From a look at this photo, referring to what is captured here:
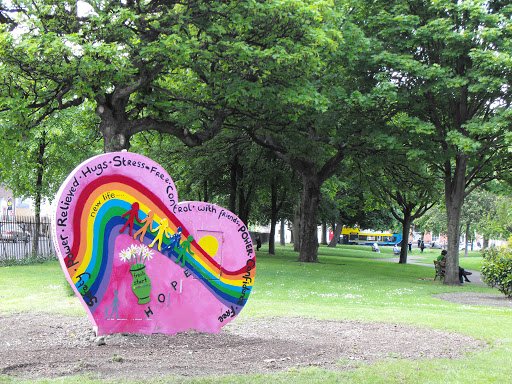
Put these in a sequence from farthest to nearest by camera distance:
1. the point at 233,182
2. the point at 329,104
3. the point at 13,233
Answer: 1. the point at 233,182
2. the point at 13,233
3. the point at 329,104

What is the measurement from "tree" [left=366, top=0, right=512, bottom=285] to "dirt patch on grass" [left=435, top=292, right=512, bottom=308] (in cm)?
378

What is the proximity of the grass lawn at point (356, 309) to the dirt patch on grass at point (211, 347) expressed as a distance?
0.43 metres

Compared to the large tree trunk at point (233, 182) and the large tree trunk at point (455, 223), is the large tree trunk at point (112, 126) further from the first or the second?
the large tree trunk at point (233, 182)

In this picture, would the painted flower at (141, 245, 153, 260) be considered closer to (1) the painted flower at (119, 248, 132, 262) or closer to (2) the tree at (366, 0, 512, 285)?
(1) the painted flower at (119, 248, 132, 262)

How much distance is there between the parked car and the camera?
26.9m

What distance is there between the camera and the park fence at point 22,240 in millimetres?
26797

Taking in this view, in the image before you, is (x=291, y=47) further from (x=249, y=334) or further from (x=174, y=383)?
(x=174, y=383)

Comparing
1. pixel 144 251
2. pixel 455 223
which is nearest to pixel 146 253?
pixel 144 251

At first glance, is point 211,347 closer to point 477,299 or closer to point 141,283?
point 141,283

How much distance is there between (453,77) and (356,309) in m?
11.1

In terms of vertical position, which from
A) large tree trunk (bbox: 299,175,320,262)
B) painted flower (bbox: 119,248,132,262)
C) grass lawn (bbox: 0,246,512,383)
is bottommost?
grass lawn (bbox: 0,246,512,383)

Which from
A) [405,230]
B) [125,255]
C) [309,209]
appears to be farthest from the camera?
[405,230]

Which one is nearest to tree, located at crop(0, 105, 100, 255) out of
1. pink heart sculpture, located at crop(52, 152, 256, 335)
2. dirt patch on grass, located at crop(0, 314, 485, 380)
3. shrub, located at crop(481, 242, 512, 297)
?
dirt patch on grass, located at crop(0, 314, 485, 380)

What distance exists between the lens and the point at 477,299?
18.6 m
